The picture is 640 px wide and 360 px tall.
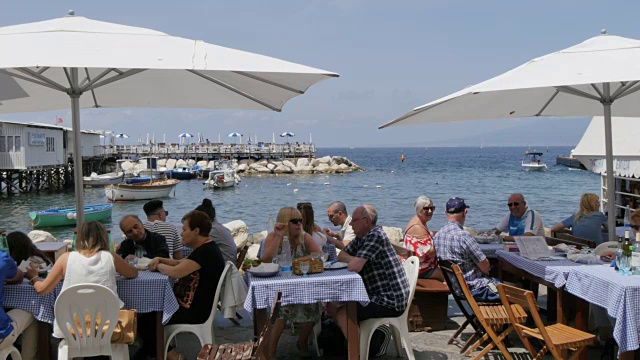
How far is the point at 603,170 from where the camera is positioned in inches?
460

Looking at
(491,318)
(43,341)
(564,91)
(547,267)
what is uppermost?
(564,91)

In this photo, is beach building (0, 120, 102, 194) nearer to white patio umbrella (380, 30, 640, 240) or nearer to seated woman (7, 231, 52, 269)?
white patio umbrella (380, 30, 640, 240)

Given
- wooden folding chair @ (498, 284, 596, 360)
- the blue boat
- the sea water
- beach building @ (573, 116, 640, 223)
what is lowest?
the sea water

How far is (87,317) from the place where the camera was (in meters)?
4.42

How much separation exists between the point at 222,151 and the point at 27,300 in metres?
74.8

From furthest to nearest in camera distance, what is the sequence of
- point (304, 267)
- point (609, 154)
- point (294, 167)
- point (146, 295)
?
point (294, 167)
point (609, 154)
point (304, 267)
point (146, 295)

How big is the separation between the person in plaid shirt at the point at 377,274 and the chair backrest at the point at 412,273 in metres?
0.05

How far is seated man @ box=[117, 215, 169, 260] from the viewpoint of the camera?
18.4 ft

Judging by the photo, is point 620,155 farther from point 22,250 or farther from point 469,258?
point 22,250

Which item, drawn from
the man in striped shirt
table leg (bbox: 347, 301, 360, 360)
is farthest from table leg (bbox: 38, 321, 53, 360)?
table leg (bbox: 347, 301, 360, 360)

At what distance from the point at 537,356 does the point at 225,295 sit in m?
2.41

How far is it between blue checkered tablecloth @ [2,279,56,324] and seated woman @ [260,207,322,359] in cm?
173

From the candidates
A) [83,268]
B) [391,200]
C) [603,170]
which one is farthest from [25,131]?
[83,268]

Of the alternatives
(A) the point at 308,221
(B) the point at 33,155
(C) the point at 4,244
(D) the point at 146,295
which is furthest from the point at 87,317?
(B) the point at 33,155
